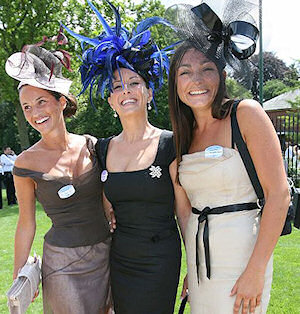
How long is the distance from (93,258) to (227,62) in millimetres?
1516

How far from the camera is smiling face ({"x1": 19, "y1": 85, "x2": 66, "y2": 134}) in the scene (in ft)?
8.98

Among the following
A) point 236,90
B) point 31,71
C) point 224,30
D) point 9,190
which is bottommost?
point 9,190

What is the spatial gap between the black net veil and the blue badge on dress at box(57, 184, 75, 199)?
117 centimetres

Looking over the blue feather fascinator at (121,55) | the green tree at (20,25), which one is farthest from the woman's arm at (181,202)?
the green tree at (20,25)

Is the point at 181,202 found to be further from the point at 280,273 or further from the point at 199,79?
the point at 280,273

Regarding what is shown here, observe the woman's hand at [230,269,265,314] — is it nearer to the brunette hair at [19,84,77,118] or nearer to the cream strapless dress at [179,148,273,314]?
the cream strapless dress at [179,148,273,314]

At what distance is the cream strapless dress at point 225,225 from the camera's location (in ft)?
7.36

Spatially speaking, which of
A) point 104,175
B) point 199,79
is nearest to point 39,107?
point 104,175

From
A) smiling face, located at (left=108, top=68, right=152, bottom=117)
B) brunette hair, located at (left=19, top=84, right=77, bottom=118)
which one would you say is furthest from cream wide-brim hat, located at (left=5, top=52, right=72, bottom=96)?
smiling face, located at (left=108, top=68, right=152, bottom=117)

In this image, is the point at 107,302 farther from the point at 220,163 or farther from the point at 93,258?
the point at 220,163

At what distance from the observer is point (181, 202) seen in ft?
8.60

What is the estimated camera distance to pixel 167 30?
265 cm

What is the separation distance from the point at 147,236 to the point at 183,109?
821mm

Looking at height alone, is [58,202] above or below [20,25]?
below
